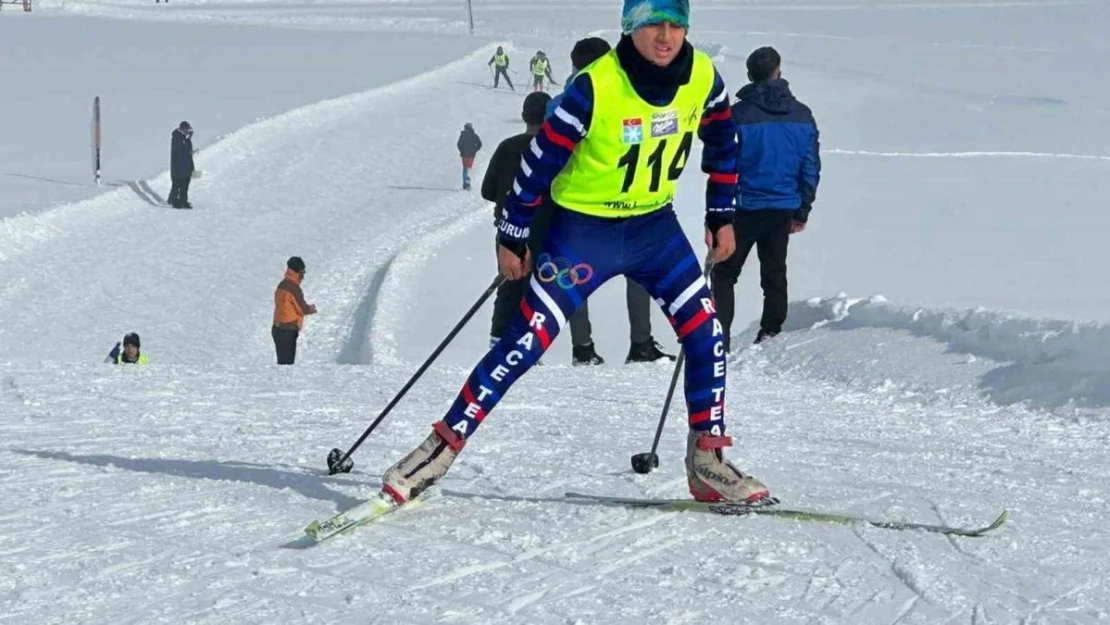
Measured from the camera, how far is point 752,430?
269 inches

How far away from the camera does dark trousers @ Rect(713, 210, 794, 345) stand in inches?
351

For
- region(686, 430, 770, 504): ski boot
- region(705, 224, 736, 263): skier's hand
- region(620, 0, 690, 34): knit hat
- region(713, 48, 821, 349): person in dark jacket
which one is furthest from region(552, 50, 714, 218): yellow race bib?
region(713, 48, 821, 349): person in dark jacket

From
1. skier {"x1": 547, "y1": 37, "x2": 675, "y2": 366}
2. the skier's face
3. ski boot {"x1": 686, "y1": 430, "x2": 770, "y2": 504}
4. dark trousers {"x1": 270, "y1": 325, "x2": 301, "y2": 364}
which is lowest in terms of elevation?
dark trousers {"x1": 270, "y1": 325, "x2": 301, "y2": 364}

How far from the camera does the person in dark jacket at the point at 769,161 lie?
28.5ft

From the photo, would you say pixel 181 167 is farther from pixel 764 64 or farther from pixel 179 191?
pixel 764 64

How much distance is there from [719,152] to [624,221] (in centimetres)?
48

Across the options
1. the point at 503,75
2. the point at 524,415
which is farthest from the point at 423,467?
the point at 503,75

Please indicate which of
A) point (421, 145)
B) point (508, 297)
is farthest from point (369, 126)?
point (508, 297)

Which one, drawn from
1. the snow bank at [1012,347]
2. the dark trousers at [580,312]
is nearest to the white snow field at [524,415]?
the snow bank at [1012,347]

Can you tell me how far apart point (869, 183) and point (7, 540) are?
1822 cm

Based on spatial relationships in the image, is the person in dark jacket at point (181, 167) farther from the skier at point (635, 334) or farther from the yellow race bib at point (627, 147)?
the yellow race bib at point (627, 147)

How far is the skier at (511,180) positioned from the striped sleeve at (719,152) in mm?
2713

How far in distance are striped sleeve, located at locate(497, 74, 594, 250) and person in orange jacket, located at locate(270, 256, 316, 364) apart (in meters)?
9.11

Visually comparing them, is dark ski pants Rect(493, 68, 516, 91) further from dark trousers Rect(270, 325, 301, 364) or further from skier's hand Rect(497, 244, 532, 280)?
skier's hand Rect(497, 244, 532, 280)
